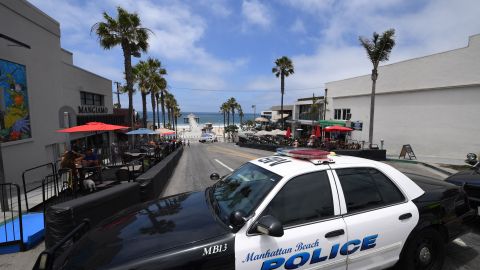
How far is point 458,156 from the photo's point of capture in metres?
18.7

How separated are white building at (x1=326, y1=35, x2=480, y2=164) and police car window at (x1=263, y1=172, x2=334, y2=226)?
1904 cm

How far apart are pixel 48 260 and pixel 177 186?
741 cm

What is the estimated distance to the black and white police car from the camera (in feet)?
7.66

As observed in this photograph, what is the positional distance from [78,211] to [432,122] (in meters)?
25.0

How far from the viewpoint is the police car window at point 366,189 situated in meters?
2.97

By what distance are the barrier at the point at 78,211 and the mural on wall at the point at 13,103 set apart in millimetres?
7103

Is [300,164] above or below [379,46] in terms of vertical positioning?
below

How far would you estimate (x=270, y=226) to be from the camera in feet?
7.46

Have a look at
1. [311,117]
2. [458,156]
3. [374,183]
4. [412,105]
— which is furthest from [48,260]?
[311,117]

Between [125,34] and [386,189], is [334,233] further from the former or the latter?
[125,34]

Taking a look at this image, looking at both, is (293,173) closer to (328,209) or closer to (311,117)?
(328,209)

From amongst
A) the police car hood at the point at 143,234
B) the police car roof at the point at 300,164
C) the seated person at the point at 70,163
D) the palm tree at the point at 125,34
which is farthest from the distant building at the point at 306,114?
the police car hood at the point at 143,234

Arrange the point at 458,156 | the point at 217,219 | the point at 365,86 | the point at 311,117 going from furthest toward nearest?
1. the point at 311,117
2. the point at 365,86
3. the point at 458,156
4. the point at 217,219

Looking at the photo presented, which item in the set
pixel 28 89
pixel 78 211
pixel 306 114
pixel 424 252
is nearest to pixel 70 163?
pixel 78 211
